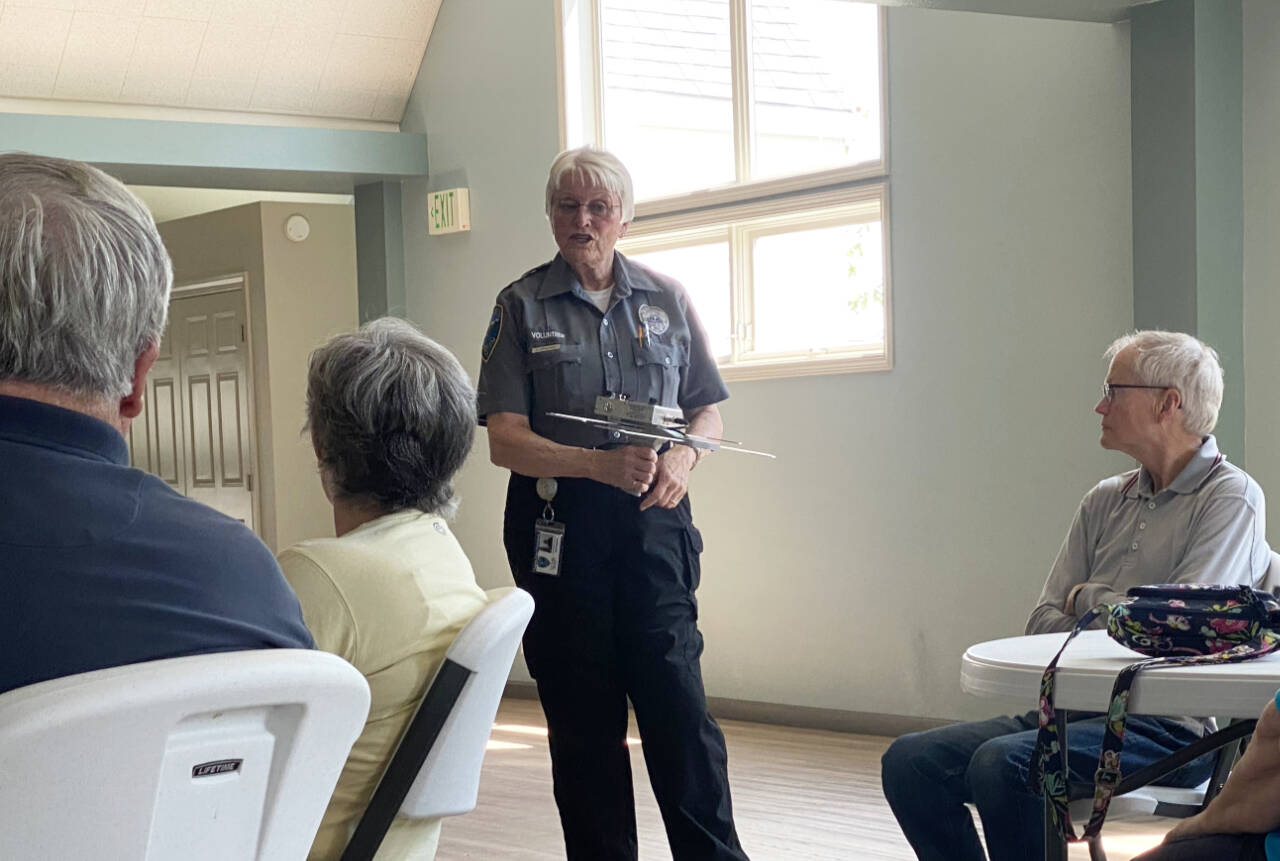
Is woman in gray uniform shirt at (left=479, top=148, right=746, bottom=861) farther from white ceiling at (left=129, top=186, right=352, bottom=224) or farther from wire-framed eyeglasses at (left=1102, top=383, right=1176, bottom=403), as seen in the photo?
white ceiling at (left=129, top=186, right=352, bottom=224)

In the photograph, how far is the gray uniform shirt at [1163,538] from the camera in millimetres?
2594

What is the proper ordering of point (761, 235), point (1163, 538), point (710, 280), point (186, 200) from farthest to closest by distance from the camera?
point (186, 200), point (710, 280), point (761, 235), point (1163, 538)

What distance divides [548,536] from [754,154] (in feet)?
11.6

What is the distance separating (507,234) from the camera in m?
6.89

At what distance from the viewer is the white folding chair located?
1571 millimetres

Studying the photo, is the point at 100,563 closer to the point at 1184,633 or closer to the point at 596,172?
the point at 1184,633

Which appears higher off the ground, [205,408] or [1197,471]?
[205,408]

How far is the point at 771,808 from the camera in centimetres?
441

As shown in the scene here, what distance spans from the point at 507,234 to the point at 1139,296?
10.6 feet

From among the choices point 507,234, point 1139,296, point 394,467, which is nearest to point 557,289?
point 394,467

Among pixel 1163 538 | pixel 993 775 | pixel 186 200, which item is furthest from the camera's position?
pixel 186 200

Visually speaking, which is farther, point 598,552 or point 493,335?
point 493,335

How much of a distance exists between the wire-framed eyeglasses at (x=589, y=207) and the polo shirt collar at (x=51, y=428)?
6.29ft

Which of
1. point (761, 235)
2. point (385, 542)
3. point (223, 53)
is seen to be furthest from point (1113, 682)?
point (223, 53)
